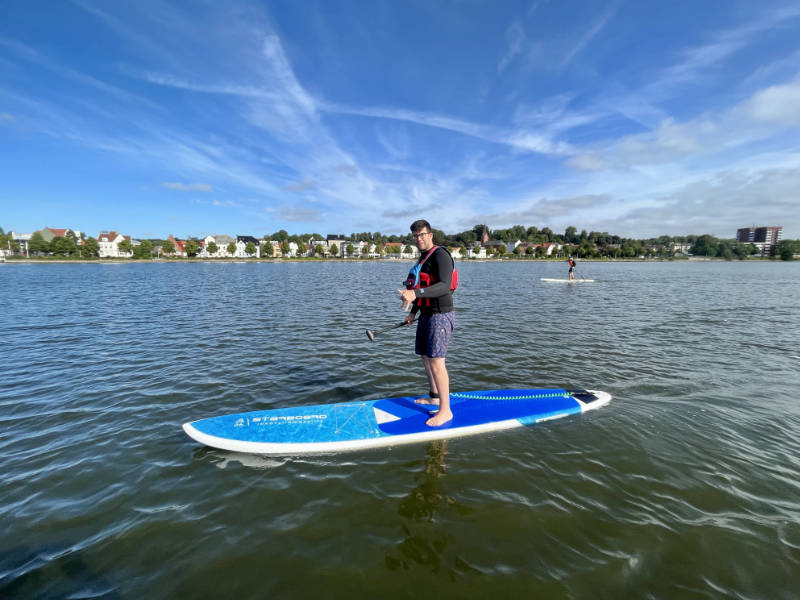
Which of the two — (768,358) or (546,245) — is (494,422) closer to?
(768,358)

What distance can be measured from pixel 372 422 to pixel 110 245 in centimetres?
13675

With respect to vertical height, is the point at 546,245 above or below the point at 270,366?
above

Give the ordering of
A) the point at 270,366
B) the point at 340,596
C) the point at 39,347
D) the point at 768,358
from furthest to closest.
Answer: the point at 39,347 < the point at 768,358 < the point at 270,366 < the point at 340,596

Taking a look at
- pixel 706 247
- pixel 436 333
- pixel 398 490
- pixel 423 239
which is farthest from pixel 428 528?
pixel 706 247

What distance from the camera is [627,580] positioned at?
116 inches

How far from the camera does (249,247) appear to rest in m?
133

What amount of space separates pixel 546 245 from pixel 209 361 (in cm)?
17714

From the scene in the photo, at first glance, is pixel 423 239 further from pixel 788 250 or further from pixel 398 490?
pixel 788 250

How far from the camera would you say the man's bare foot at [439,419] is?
530 centimetres

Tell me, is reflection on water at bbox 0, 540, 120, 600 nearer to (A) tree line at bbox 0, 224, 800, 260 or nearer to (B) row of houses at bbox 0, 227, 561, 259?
(A) tree line at bbox 0, 224, 800, 260

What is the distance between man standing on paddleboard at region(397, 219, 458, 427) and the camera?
16.3ft

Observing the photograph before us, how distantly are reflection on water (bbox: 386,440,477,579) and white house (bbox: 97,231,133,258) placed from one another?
133m

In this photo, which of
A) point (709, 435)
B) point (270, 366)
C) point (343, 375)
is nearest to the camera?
point (709, 435)

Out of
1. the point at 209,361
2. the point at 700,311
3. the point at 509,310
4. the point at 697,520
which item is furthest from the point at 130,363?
the point at 700,311
